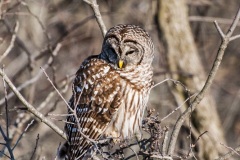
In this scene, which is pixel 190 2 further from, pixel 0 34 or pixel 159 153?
pixel 159 153

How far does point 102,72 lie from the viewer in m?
7.05

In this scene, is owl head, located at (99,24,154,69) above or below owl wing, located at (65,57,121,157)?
above

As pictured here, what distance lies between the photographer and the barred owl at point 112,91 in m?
6.86

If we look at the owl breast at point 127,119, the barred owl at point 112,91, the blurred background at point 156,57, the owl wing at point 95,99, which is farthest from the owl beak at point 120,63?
the blurred background at point 156,57

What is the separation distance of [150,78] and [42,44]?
19.3 feet

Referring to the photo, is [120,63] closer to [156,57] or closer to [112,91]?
[112,91]

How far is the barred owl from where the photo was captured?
6.86 metres

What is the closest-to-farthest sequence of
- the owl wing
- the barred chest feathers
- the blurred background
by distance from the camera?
the owl wing < the barred chest feathers < the blurred background

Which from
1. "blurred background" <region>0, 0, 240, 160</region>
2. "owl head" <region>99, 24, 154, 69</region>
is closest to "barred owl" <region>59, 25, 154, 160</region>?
"owl head" <region>99, 24, 154, 69</region>

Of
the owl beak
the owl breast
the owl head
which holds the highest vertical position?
the owl head

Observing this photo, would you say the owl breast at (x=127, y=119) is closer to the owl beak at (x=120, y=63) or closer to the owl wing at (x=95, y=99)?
the owl wing at (x=95, y=99)

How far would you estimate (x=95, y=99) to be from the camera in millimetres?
6910

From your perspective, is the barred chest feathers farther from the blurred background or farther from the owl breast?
the blurred background

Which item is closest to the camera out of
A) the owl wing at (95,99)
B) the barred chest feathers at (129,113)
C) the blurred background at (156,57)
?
the owl wing at (95,99)
